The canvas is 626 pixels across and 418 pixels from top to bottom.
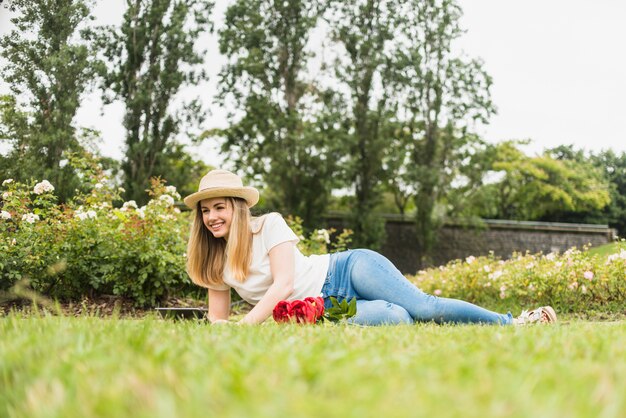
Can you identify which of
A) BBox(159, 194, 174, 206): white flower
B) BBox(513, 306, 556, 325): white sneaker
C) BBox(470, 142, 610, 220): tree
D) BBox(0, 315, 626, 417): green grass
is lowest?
BBox(513, 306, 556, 325): white sneaker

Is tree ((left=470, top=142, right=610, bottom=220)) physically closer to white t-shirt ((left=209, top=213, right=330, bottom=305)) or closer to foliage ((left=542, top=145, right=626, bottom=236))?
foliage ((left=542, top=145, right=626, bottom=236))

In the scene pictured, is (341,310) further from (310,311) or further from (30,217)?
(30,217)

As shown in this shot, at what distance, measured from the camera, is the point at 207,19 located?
1684 centimetres

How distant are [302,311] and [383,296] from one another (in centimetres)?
80

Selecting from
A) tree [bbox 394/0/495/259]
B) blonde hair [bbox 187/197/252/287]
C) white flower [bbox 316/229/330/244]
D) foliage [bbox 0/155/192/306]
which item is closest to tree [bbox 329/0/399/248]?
tree [bbox 394/0/495/259]

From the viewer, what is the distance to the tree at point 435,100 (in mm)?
20906

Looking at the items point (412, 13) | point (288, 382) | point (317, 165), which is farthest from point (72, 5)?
point (412, 13)

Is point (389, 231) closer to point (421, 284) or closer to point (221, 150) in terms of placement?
point (221, 150)

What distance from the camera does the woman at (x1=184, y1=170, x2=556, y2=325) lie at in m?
4.09

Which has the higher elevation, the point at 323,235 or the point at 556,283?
the point at 323,235

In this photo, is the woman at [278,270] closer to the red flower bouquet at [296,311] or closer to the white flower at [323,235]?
the red flower bouquet at [296,311]

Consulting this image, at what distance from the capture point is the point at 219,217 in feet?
13.8

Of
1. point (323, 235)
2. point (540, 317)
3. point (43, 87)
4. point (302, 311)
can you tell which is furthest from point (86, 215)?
point (540, 317)

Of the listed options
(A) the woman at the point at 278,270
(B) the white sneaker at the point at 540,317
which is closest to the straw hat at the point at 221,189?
(A) the woman at the point at 278,270
